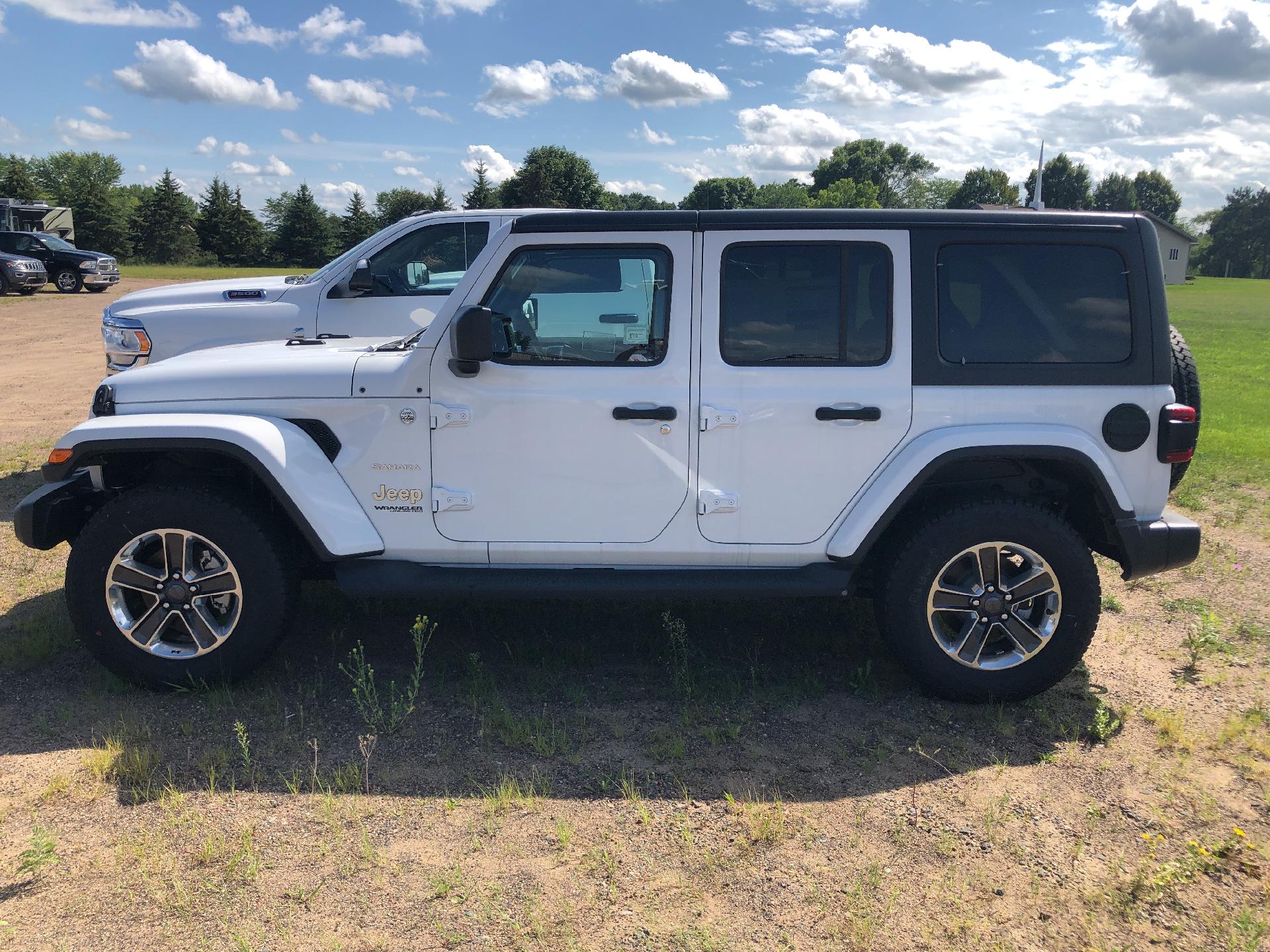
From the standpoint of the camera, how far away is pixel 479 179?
57.2m

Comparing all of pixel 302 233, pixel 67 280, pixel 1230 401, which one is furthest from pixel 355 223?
pixel 1230 401

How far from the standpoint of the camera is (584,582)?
412 cm

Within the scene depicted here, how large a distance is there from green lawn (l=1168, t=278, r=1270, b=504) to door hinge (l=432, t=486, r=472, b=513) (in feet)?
21.1

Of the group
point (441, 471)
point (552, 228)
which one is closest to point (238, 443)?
point (441, 471)

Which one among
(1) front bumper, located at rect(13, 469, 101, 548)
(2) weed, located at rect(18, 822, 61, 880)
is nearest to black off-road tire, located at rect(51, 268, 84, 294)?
(1) front bumper, located at rect(13, 469, 101, 548)

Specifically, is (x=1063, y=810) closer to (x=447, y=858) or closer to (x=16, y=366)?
(x=447, y=858)

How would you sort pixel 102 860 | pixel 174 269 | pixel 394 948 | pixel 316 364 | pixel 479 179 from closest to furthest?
pixel 394 948 < pixel 102 860 < pixel 316 364 < pixel 174 269 < pixel 479 179

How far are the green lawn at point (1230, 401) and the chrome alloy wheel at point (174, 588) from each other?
288 inches

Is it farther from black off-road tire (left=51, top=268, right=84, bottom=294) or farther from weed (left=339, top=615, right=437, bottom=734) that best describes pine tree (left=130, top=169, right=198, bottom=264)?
weed (left=339, top=615, right=437, bottom=734)

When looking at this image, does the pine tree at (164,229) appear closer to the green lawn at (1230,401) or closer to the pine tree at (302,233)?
the pine tree at (302,233)

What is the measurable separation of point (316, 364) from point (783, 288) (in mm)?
2043

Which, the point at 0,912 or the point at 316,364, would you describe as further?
the point at 316,364

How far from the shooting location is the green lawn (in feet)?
29.1

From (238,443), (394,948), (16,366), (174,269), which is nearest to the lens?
(394,948)
